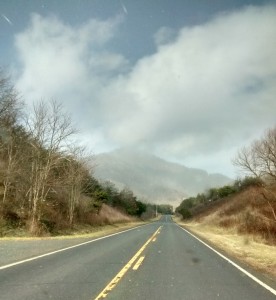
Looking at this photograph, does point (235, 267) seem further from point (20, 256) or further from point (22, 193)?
point (22, 193)

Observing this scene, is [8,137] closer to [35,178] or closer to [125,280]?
[35,178]

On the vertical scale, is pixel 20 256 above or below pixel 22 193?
below

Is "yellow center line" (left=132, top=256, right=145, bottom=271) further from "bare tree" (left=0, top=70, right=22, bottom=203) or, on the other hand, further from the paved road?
"bare tree" (left=0, top=70, right=22, bottom=203)

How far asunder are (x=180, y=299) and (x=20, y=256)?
9.02 meters

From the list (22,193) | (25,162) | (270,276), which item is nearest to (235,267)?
(270,276)

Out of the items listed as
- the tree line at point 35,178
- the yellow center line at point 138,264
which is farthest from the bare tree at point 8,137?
the yellow center line at point 138,264

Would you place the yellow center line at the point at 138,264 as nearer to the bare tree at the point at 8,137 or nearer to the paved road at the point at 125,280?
the paved road at the point at 125,280

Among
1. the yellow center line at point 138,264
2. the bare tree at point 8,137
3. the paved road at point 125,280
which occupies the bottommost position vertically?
the paved road at point 125,280

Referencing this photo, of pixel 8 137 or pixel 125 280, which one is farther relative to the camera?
pixel 8 137

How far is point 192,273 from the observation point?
12258 millimetres

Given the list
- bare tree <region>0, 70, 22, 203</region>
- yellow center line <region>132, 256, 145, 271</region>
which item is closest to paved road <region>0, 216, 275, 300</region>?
yellow center line <region>132, 256, 145, 271</region>

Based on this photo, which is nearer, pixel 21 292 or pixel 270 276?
pixel 21 292

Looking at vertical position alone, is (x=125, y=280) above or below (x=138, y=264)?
below

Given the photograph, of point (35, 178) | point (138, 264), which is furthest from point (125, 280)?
point (35, 178)
